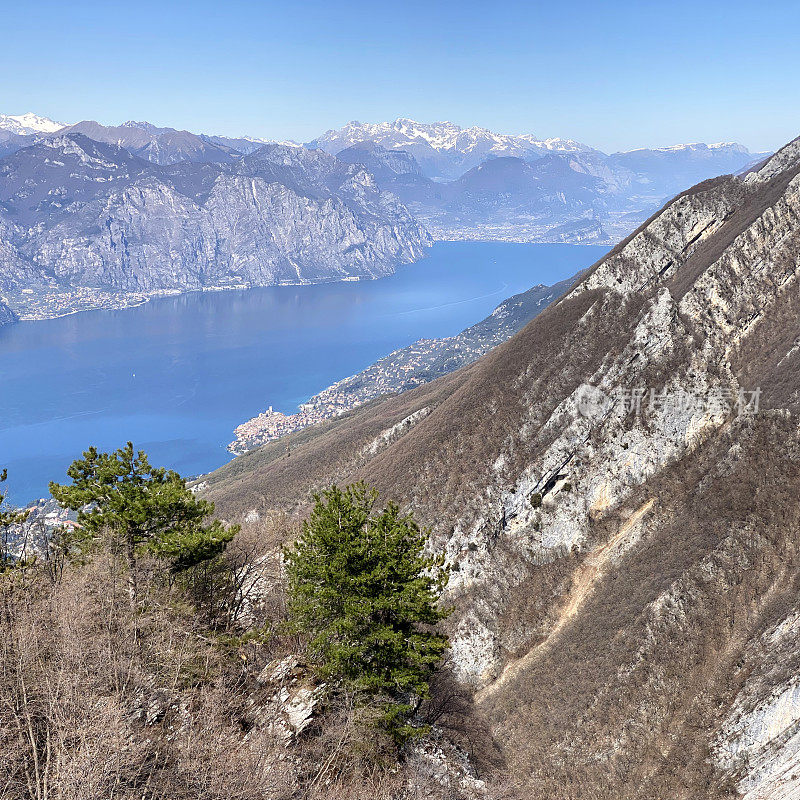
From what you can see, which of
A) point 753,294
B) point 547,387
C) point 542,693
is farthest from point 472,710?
point 753,294

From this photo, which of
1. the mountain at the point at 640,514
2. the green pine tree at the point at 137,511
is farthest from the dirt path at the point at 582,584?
the green pine tree at the point at 137,511

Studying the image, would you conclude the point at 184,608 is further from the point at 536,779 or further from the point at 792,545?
the point at 792,545

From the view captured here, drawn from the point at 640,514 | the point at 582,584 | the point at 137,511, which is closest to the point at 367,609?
the point at 137,511

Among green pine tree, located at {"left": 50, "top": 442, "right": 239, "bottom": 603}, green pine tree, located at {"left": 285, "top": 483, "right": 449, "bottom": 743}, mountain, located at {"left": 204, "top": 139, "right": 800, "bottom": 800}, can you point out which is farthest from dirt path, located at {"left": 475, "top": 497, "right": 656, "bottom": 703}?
green pine tree, located at {"left": 50, "top": 442, "right": 239, "bottom": 603}

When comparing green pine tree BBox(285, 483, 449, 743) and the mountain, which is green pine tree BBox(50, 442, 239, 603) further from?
the mountain

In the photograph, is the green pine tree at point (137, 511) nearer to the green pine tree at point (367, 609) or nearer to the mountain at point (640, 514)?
the green pine tree at point (367, 609)

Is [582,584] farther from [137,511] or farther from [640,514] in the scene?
[137,511]
